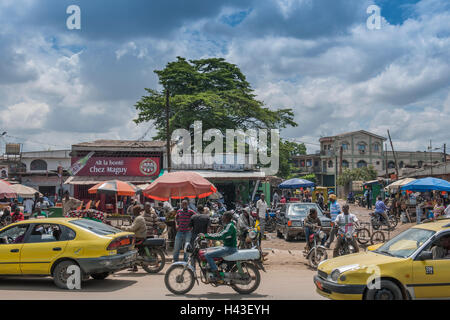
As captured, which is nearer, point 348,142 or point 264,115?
point 264,115

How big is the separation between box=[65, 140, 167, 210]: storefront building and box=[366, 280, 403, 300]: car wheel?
22.9 meters

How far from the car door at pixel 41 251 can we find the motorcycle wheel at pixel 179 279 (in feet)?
7.33

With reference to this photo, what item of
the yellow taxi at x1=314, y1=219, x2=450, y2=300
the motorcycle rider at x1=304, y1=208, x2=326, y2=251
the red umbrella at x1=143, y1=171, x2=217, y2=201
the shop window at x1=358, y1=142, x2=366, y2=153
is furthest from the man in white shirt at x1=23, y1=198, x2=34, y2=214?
the shop window at x1=358, y1=142, x2=366, y2=153

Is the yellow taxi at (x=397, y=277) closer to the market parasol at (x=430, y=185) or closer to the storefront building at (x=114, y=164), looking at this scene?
the market parasol at (x=430, y=185)

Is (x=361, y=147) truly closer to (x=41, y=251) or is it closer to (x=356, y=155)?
(x=356, y=155)

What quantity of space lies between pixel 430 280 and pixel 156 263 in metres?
6.32

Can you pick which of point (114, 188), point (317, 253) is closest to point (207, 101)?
point (114, 188)

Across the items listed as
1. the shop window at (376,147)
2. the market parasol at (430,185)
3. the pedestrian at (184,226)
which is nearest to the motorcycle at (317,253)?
the pedestrian at (184,226)

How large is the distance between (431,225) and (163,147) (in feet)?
75.7

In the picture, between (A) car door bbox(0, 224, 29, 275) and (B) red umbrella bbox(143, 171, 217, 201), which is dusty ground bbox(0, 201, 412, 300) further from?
(B) red umbrella bbox(143, 171, 217, 201)

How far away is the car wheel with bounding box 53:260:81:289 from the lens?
827 cm
